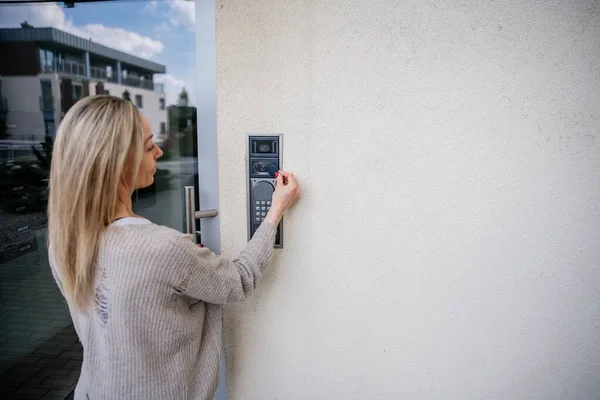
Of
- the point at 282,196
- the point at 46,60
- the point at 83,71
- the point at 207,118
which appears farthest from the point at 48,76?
the point at 282,196

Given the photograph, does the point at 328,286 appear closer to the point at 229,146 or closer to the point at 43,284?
the point at 229,146

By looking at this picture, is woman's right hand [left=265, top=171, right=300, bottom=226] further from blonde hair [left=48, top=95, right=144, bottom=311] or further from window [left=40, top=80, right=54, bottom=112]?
window [left=40, top=80, right=54, bottom=112]

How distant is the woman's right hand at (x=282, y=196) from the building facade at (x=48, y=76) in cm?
146

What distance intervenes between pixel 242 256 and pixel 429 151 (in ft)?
2.49

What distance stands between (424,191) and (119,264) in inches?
39.9

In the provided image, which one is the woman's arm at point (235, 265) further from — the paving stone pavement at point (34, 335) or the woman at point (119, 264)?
the paving stone pavement at point (34, 335)

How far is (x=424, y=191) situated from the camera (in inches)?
49.9

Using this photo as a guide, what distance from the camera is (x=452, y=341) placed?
1.36 meters

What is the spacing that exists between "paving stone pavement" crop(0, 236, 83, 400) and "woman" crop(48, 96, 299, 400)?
187 centimetres

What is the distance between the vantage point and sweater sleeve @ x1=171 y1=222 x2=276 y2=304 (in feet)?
3.02

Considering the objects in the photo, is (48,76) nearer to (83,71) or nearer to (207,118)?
(83,71)

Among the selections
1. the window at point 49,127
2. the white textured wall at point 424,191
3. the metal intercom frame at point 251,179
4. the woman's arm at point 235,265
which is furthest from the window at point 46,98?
the woman's arm at point 235,265

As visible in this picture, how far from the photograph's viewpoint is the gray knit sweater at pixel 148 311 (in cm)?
85

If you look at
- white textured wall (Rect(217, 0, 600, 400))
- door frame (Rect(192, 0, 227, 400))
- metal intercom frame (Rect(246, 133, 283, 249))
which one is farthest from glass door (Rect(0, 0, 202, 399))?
white textured wall (Rect(217, 0, 600, 400))
